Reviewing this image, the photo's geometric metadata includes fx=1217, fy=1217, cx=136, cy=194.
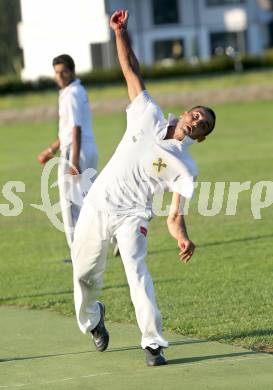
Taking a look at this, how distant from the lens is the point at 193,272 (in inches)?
527

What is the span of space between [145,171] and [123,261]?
67 cm

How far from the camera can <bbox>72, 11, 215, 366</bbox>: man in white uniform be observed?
28.5 ft

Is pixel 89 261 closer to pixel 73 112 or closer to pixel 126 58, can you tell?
pixel 126 58

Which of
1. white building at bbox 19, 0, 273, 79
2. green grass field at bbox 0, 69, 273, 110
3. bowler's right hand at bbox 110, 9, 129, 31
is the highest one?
bowler's right hand at bbox 110, 9, 129, 31

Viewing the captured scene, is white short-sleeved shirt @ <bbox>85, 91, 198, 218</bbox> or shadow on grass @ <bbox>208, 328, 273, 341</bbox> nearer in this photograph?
white short-sleeved shirt @ <bbox>85, 91, 198, 218</bbox>

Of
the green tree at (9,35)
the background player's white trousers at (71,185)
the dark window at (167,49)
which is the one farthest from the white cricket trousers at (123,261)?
the green tree at (9,35)

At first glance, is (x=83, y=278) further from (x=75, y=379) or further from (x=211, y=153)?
(x=211, y=153)

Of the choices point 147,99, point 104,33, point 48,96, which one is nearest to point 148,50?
point 104,33

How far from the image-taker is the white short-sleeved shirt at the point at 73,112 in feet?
44.5

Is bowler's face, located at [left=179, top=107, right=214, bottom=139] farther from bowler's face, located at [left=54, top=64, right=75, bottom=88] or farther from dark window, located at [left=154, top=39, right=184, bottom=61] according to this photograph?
dark window, located at [left=154, top=39, right=184, bottom=61]

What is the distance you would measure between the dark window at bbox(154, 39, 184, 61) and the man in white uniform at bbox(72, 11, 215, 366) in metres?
77.3

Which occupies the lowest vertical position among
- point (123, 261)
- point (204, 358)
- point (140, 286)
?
point (204, 358)

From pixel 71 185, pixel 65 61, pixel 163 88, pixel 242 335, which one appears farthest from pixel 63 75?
pixel 163 88

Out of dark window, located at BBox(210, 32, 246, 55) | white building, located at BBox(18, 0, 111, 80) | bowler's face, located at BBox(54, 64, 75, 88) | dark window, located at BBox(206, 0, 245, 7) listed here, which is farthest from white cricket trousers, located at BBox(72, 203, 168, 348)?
dark window, located at BBox(206, 0, 245, 7)
